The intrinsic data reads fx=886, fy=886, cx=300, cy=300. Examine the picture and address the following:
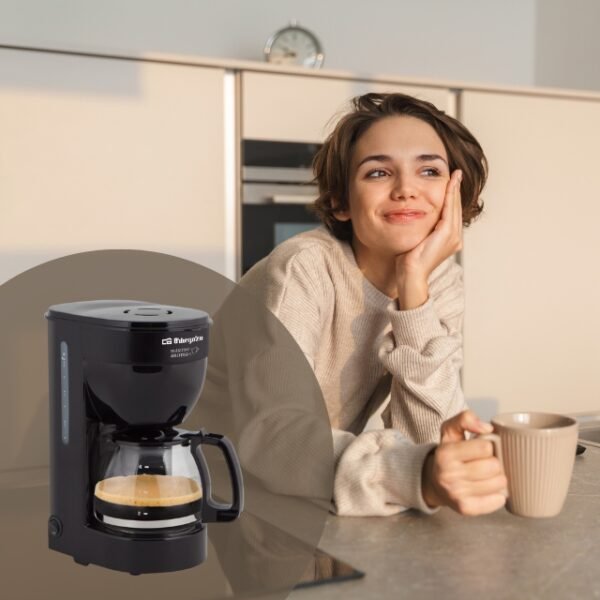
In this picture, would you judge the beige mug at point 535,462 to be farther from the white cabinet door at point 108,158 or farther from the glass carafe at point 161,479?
the white cabinet door at point 108,158

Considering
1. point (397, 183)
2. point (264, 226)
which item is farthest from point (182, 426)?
point (264, 226)

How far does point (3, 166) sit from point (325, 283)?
1428 millimetres

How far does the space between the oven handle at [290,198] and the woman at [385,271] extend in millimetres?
1205

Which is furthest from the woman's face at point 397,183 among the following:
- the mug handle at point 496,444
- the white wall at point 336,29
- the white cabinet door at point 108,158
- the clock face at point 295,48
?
the clock face at point 295,48

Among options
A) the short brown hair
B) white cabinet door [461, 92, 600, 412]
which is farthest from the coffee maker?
white cabinet door [461, 92, 600, 412]

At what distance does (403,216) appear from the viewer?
133 cm

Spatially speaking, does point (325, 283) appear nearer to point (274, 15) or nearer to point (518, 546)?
point (518, 546)

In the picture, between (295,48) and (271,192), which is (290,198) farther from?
(295,48)

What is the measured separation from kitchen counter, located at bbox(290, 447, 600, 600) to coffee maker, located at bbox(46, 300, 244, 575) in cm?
14

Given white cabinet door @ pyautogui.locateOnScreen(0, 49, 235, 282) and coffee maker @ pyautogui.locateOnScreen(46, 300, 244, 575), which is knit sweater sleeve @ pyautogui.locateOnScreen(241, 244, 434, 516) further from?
white cabinet door @ pyautogui.locateOnScreen(0, 49, 235, 282)

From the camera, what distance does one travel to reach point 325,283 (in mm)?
1351

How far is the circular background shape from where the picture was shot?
54cm

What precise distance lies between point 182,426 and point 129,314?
9 cm

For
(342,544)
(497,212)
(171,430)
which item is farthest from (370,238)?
(497,212)
